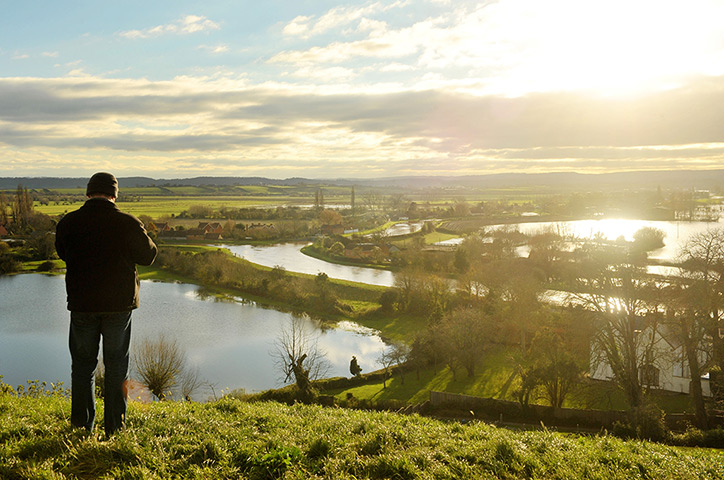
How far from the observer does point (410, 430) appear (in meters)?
5.42

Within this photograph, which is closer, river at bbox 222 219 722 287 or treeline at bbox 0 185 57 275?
river at bbox 222 219 722 287

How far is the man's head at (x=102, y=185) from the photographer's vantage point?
437 cm

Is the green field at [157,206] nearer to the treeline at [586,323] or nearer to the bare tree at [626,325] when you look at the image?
the treeline at [586,323]

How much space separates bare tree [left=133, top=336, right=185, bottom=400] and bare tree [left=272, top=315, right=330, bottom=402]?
18.0ft

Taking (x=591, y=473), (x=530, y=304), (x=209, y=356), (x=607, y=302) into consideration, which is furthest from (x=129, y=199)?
A: (x=591, y=473)

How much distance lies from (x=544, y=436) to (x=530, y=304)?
2720cm

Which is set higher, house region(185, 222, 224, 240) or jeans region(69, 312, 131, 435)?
jeans region(69, 312, 131, 435)

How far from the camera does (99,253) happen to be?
4.28 meters

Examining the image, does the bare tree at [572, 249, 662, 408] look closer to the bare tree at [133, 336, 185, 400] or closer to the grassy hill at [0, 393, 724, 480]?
the grassy hill at [0, 393, 724, 480]

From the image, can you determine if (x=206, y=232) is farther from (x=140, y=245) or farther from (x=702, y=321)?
(x=140, y=245)

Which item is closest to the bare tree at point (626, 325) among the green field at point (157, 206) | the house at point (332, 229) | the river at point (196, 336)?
the river at point (196, 336)

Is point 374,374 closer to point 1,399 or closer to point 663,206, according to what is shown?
point 1,399

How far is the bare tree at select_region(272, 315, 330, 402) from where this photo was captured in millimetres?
20469

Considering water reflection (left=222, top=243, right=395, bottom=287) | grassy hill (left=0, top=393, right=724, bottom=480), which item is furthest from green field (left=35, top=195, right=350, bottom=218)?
grassy hill (left=0, top=393, right=724, bottom=480)
